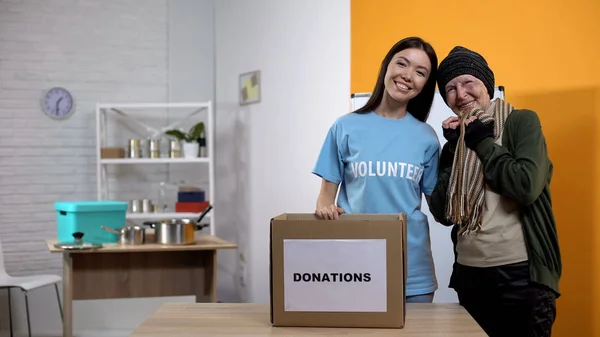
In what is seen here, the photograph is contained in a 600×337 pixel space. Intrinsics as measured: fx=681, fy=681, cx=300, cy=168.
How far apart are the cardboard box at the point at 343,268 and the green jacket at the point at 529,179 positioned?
340 mm

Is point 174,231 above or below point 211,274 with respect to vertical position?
above

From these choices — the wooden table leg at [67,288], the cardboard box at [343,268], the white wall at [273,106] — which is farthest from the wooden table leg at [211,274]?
the cardboard box at [343,268]

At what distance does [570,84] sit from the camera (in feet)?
9.58

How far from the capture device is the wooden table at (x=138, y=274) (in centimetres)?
354

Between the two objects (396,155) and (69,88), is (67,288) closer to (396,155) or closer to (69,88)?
(69,88)

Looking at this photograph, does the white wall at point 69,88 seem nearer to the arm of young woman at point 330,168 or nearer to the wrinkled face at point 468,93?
the arm of young woman at point 330,168

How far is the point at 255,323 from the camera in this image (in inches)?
60.7

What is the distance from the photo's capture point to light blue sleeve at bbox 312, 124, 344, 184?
1.88 m

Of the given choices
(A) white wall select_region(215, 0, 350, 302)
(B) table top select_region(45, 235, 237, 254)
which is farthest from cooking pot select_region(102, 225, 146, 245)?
(A) white wall select_region(215, 0, 350, 302)

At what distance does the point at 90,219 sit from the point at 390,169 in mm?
2267

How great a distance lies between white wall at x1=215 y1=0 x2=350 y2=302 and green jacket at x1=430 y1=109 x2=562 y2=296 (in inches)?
99.2

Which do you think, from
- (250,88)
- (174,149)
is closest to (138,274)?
(174,149)

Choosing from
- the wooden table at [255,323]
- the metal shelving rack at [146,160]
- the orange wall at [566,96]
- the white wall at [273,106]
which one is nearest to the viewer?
the wooden table at [255,323]

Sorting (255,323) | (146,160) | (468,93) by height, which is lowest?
(255,323)
